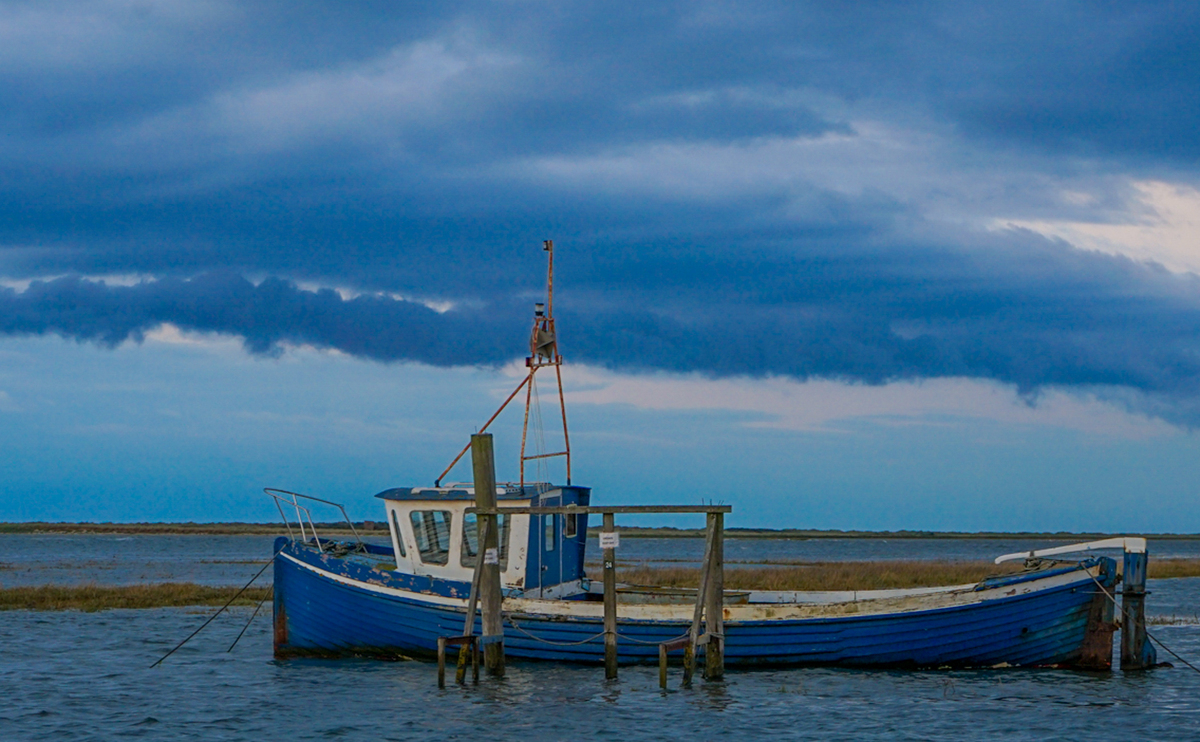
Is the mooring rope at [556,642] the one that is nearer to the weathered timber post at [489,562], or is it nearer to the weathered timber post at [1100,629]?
the weathered timber post at [489,562]

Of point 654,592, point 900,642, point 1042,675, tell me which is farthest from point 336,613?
point 1042,675

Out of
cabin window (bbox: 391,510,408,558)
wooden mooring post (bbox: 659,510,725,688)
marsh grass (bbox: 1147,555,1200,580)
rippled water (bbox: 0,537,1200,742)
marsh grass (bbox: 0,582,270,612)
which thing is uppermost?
cabin window (bbox: 391,510,408,558)

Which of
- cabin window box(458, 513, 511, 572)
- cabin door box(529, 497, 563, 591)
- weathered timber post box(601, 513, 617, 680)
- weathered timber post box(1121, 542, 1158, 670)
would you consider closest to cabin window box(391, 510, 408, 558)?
cabin window box(458, 513, 511, 572)

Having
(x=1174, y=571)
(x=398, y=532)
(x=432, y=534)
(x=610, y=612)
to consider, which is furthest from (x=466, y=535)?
(x=1174, y=571)

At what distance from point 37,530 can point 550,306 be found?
145257mm

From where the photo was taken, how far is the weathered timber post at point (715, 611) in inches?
822

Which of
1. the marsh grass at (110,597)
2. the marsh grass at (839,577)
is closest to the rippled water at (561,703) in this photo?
the marsh grass at (110,597)

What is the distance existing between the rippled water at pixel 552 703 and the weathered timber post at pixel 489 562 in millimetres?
507

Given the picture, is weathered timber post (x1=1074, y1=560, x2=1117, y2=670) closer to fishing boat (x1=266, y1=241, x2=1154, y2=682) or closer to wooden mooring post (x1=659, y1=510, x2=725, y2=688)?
fishing boat (x1=266, y1=241, x2=1154, y2=682)

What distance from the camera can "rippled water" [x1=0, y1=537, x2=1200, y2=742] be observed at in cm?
1791

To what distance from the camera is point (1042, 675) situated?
22094mm

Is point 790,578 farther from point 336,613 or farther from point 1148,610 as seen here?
point 336,613

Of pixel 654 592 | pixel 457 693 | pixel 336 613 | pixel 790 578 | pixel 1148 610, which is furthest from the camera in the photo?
pixel 790 578

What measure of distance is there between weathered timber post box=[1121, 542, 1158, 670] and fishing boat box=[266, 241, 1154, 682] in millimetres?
32
